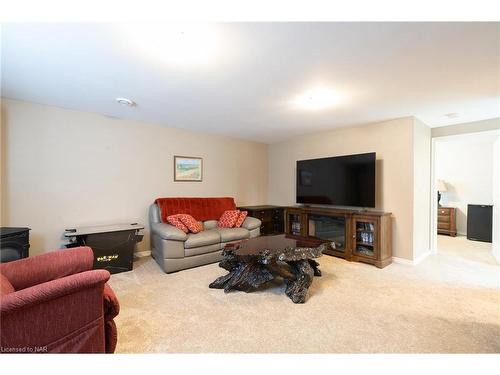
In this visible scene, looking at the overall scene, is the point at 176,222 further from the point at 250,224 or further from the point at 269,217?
the point at 269,217

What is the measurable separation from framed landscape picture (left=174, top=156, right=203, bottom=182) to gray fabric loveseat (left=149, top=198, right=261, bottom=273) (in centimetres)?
47

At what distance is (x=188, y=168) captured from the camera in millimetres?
4164

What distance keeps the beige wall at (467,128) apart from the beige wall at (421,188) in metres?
0.16

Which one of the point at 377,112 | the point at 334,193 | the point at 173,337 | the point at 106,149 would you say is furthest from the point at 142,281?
the point at 377,112

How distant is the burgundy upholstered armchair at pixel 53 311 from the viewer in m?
1.03

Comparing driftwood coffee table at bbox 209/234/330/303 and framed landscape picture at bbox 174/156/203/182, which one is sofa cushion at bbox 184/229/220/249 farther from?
framed landscape picture at bbox 174/156/203/182

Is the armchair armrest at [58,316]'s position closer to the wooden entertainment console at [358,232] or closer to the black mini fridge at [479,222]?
the wooden entertainment console at [358,232]

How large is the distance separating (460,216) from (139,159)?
274 inches

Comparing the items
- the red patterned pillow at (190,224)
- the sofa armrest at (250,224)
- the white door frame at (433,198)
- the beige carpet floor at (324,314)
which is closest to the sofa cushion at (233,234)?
the sofa armrest at (250,224)

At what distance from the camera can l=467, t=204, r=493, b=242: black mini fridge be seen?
4547mm

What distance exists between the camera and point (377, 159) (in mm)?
3582

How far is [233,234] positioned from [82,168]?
236 centimetres
